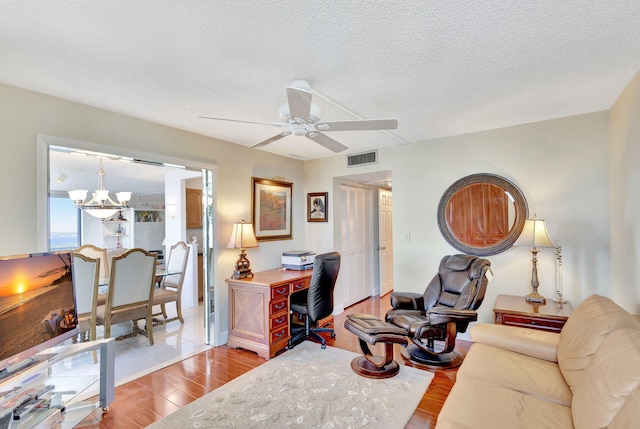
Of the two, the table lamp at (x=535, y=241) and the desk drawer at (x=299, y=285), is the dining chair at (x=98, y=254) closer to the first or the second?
the desk drawer at (x=299, y=285)

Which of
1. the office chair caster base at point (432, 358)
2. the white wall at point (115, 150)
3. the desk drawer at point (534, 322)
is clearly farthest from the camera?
the office chair caster base at point (432, 358)

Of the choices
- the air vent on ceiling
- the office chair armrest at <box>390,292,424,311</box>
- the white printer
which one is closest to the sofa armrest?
the office chair armrest at <box>390,292,424,311</box>

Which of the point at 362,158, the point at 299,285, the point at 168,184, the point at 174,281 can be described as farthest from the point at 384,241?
the point at 168,184

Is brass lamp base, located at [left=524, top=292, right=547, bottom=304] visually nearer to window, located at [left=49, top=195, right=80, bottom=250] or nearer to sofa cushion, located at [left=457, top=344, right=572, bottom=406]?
sofa cushion, located at [left=457, top=344, right=572, bottom=406]

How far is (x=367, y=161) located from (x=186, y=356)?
325cm

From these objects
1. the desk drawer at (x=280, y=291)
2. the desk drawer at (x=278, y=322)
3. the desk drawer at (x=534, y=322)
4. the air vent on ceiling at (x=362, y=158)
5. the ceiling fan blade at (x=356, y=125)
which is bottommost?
the desk drawer at (x=278, y=322)

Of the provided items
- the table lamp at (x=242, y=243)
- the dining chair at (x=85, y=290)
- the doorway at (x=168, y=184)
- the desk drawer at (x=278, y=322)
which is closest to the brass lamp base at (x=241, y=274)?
the table lamp at (x=242, y=243)

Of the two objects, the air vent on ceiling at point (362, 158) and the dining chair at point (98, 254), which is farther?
the air vent on ceiling at point (362, 158)

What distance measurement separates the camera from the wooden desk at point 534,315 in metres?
2.54

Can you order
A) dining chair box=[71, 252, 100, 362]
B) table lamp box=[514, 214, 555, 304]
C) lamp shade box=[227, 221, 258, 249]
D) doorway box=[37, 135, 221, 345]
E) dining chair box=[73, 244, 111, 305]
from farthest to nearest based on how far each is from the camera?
dining chair box=[73, 244, 111, 305] → lamp shade box=[227, 221, 258, 249] → dining chair box=[71, 252, 100, 362] → table lamp box=[514, 214, 555, 304] → doorway box=[37, 135, 221, 345]

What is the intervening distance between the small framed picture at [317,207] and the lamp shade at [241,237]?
4.38 ft

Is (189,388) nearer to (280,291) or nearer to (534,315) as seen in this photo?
(280,291)

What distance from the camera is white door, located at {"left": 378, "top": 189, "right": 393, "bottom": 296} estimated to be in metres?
5.81

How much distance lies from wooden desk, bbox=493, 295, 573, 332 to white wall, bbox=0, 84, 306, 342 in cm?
276
